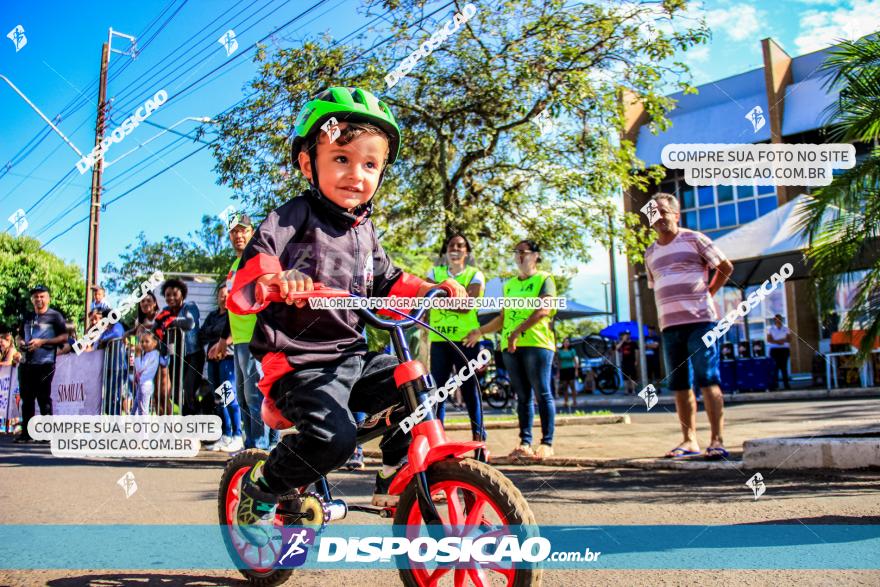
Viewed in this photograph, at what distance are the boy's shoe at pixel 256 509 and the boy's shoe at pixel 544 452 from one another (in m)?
3.56

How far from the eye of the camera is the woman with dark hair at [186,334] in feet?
25.8

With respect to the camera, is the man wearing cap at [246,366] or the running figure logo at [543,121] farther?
the running figure logo at [543,121]

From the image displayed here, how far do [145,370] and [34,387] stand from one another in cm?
282

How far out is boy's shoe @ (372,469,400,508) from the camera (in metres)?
2.29

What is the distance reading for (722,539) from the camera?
10.0ft

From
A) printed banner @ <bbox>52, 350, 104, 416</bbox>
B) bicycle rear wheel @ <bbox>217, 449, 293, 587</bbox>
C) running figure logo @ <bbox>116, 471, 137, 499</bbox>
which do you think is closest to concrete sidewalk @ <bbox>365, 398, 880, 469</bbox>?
running figure logo @ <bbox>116, 471, 137, 499</bbox>

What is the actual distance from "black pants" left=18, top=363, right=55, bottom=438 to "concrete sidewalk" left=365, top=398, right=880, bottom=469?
5.30 meters

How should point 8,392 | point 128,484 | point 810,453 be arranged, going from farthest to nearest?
point 8,392
point 128,484
point 810,453

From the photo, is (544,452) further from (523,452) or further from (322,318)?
(322,318)

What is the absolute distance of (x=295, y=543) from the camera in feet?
8.35

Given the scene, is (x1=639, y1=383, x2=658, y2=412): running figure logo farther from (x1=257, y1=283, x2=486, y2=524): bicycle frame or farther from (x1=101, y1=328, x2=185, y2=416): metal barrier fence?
(x1=101, y1=328, x2=185, y2=416): metal barrier fence

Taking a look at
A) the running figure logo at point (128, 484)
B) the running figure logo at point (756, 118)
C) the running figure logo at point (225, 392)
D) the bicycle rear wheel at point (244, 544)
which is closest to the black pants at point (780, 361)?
the running figure logo at point (756, 118)

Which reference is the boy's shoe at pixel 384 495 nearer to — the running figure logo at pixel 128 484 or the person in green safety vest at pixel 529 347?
the running figure logo at pixel 128 484

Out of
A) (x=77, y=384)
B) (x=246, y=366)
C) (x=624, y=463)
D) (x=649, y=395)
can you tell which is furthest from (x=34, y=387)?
(x=649, y=395)
